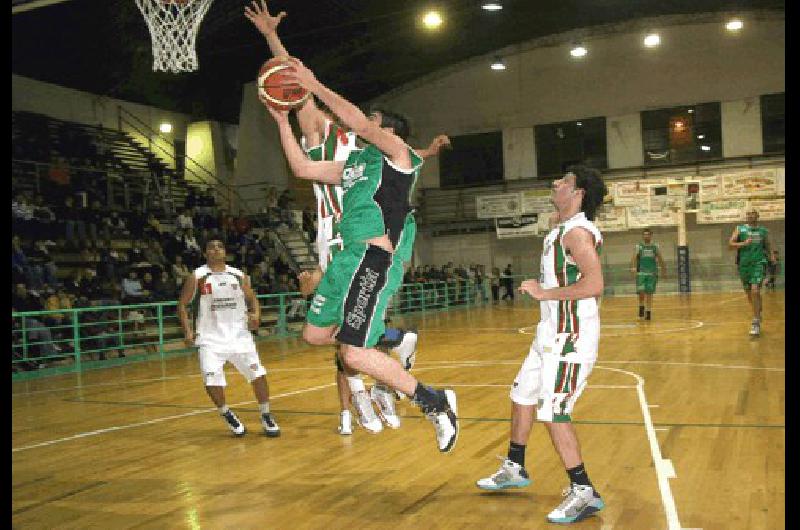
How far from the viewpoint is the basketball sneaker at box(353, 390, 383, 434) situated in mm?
4867

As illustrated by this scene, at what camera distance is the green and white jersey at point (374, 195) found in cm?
425

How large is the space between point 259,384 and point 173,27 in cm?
522

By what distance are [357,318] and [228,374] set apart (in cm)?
763

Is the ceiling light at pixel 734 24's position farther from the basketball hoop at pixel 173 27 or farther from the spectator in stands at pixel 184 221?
the basketball hoop at pixel 173 27

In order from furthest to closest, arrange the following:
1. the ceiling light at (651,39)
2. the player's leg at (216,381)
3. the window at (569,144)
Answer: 1. the window at (569,144)
2. the ceiling light at (651,39)
3. the player's leg at (216,381)

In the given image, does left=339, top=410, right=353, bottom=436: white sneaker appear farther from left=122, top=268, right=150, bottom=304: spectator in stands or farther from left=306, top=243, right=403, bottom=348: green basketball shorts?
left=122, top=268, right=150, bottom=304: spectator in stands

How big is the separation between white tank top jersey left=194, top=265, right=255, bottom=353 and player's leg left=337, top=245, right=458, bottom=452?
2738 mm

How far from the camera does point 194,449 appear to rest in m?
6.04

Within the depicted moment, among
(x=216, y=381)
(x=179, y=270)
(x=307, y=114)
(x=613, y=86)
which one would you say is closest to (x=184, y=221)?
(x=179, y=270)

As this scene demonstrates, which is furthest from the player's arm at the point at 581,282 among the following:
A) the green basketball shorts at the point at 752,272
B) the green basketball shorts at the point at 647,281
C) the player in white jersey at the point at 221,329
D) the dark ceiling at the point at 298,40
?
the dark ceiling at the point at 298,40

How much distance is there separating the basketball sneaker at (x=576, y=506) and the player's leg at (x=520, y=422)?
0.52 meters

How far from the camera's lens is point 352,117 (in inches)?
154

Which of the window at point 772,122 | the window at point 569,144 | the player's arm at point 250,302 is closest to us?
the player's arm at point 250,302

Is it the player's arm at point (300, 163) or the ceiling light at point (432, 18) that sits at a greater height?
the ceiling light at point (432, 18)
